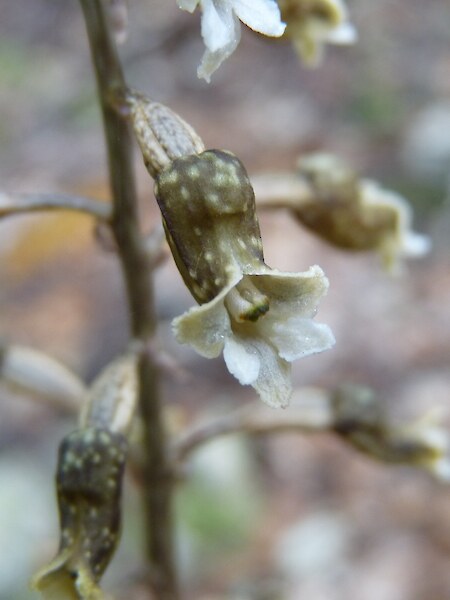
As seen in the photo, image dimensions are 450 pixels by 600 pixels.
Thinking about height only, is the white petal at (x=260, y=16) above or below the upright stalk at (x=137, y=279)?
above

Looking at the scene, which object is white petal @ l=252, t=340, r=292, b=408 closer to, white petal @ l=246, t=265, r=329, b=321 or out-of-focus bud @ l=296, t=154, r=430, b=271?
white petal @ l=246, t=265, r=329, b=321

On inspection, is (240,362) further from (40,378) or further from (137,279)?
(40,378)

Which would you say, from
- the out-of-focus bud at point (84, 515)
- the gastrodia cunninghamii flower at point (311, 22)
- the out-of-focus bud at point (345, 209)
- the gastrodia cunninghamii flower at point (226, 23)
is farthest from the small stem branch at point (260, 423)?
the gastrodia cunninghamii flower at point (226, 23)

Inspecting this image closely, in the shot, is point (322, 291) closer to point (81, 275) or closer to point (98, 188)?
point (81, 275)

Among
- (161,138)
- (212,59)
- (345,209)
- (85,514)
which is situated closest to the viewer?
(212,59)

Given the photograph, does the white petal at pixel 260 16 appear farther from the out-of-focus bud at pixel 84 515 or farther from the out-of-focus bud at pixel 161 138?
the out-of-focus bud at pixel 84 515

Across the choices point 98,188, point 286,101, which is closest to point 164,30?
point 286,101

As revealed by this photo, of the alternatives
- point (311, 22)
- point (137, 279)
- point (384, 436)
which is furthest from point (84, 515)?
point (311, 22)
